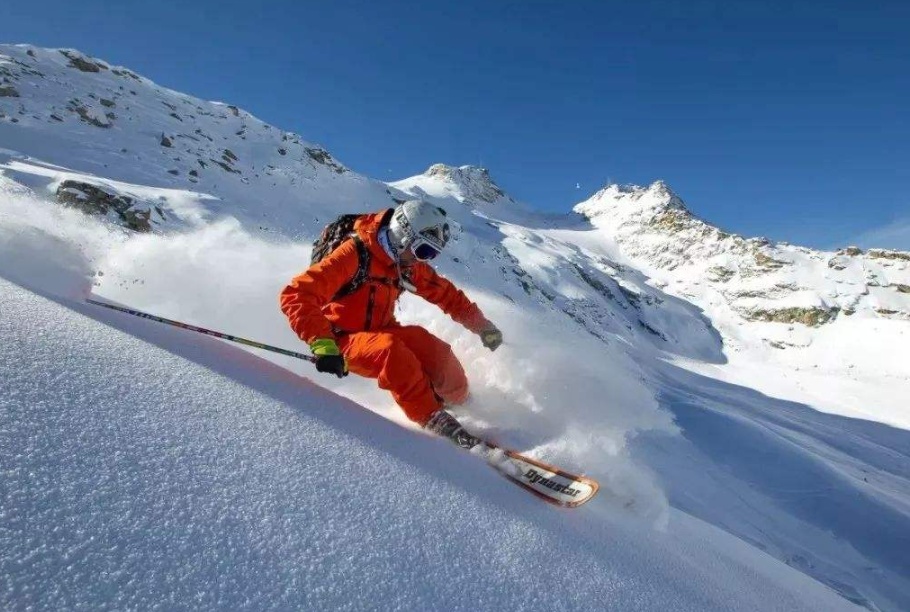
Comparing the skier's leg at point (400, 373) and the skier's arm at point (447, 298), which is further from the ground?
the skier's arm at point (447, 298)

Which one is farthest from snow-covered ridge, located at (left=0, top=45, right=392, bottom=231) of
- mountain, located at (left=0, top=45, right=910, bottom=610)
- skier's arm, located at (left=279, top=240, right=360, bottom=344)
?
skier's arm, located at (left=279, top=240, right=360, bottom=344)

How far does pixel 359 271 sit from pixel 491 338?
162 cm

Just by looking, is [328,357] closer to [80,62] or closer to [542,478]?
[542,478]

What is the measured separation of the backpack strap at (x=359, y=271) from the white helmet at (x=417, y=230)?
1.03ft

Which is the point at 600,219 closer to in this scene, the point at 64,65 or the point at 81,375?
the point at 64,65

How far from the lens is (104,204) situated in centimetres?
1362

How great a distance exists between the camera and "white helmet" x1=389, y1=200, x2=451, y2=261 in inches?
190

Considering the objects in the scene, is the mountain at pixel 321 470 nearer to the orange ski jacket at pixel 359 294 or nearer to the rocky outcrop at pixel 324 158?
the orange ski jacket at pixel 359 294

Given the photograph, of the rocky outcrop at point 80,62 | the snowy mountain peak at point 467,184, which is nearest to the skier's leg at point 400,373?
the rocky outcrop at point 80,62

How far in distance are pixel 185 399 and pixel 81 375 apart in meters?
0.44

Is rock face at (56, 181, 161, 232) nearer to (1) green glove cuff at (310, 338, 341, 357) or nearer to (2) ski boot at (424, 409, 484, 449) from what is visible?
(1) green glove cuff at (310, 338, 341, 357)

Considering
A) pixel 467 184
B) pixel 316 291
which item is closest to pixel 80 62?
pixel 316 291

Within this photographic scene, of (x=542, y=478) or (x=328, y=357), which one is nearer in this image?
(x=542, y=478)

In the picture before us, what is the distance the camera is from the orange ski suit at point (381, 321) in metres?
4.12
